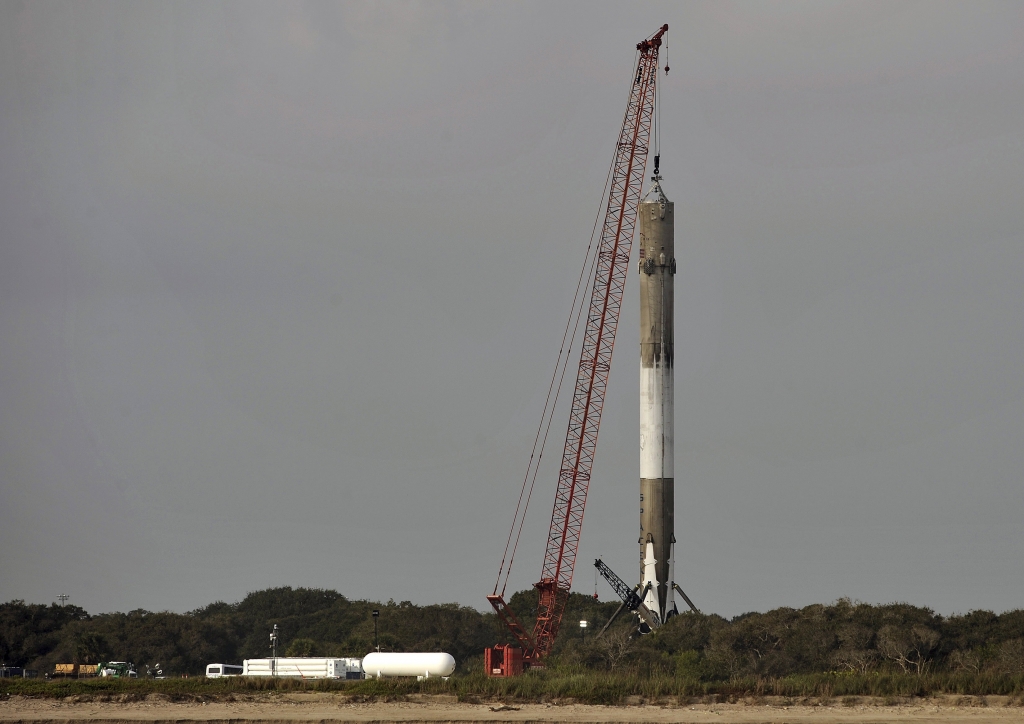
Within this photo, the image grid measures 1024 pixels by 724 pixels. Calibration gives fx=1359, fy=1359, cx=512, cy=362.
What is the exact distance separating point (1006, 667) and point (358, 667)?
1531 inches

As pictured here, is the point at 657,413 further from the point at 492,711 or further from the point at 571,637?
the point at 492,711

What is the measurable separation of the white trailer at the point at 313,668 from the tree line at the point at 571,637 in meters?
13.1

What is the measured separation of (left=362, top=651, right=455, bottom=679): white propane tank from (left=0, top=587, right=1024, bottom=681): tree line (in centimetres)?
878

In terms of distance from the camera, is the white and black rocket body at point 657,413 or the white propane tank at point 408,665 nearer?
the white propane tank at point 408,665

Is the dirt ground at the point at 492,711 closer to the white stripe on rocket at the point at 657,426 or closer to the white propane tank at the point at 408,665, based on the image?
the white propane tank at the point at 408,665

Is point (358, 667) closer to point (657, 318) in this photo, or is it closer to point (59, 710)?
point (59, 710)

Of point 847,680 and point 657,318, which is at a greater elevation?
point 657,318

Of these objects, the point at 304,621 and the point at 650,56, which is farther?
the point at 304,621

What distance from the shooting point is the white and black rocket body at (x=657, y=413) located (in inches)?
4038

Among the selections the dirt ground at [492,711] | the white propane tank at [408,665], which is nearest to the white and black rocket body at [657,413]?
the white propane tank at [408,665]

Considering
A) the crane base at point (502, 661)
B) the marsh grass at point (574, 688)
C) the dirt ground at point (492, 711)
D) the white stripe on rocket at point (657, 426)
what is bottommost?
the dirt ground at point (492, 711)

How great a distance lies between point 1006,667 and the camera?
3014 inches

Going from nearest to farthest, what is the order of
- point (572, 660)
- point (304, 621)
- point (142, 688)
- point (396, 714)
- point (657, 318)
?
point (396, 714) < point (142, 688) < point (572, 660) < point (657, 318) < point (304, 621)

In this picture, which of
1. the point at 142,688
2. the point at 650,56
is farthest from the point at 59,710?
the point at 650,56
